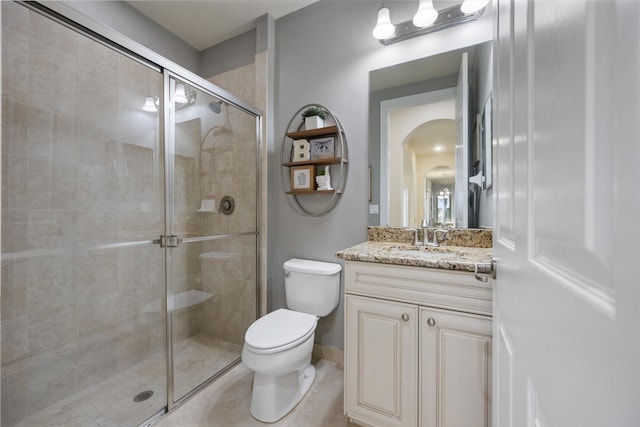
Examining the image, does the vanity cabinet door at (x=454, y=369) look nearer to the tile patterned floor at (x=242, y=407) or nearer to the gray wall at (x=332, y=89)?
the tile patterned floor at (x=242, y=407)

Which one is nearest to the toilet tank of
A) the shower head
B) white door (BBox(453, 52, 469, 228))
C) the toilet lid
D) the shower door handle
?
the toilet lid

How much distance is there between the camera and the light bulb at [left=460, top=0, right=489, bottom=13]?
132cm

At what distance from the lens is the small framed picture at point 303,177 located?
1.83m

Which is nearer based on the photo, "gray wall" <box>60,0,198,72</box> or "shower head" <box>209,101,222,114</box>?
"gray wall" <box>60,0,198,72</box>

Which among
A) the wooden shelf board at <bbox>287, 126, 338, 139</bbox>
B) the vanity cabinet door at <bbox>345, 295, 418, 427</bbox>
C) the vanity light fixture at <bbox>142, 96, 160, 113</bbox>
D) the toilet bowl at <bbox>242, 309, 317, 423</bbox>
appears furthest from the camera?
the wooden shelf board at <bbox>287, 126, 338, 139</bbox>

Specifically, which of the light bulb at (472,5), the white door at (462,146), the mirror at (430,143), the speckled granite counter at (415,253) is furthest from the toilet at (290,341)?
the light bulb at (472,5)

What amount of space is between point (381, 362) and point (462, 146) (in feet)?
4.11

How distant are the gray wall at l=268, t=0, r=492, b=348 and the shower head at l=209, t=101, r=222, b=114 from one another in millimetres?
455

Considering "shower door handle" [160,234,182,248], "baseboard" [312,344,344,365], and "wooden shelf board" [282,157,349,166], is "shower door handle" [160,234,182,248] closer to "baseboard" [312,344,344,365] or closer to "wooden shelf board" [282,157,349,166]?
"wooden shelf board" [282,157,349,166]

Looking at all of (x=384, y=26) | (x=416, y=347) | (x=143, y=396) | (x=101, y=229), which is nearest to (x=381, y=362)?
(x=416, y=347)

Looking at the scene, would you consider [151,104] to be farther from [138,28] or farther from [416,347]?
[416,347]

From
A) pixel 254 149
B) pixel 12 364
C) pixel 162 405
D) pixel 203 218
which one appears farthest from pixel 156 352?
pixel 254 149

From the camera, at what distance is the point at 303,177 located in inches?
73.6

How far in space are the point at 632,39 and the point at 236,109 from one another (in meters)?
2.05
